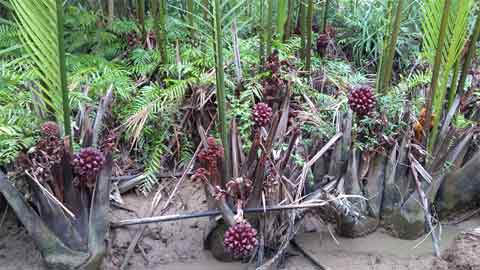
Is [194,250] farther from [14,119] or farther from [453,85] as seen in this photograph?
[453,85]

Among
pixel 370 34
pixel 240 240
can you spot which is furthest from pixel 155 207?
pixel 370 34

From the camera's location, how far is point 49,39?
58.4 inches

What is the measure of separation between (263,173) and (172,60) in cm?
96

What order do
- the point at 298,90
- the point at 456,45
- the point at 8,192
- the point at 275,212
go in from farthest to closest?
the point at 298,90 < the point at 456,45 < the point at 275,212 < the point at 8,192

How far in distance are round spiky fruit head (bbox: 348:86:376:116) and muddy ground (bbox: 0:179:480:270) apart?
1.52 feet

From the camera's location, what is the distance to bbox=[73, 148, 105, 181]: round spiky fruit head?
1.51 metres

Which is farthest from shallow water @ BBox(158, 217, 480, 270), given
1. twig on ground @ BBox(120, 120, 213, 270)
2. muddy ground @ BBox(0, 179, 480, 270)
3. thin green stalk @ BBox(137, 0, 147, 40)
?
thin green stalk @ BBox(137, 0, 147, 40)

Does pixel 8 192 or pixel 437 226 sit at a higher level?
pixel 8 192

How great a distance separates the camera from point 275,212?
64.7 inches

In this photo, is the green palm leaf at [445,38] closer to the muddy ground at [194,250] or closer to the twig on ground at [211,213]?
the muddy ground at [194,250]

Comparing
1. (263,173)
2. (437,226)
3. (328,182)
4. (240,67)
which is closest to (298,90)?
(240,67)

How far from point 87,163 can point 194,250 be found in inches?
19.7

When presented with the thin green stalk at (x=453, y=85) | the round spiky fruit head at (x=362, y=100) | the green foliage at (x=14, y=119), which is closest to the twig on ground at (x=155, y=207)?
the green foliage at (x=14, y=119)

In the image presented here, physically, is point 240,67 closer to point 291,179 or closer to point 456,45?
point 291,179
